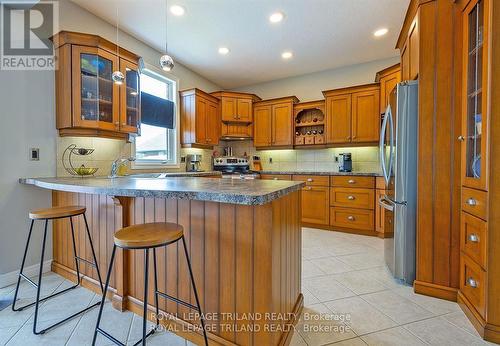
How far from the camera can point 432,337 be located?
145 centimetres

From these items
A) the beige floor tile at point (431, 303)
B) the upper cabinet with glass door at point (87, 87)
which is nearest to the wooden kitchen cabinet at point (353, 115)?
the beige floor tile at point (431, 303)

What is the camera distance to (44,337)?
1455 millimetres

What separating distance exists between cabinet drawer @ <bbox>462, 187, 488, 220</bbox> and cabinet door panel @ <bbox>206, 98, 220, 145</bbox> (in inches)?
148

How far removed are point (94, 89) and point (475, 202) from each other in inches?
138

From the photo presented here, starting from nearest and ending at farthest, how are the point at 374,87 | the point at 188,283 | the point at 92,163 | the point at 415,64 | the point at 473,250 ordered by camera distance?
1. the point at 188,283
2. the point at 473,250
3. the point at 415,64
4. the point at 92,163
5. the point at 374,87

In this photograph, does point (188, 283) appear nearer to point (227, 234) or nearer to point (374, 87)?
point (227, 234)

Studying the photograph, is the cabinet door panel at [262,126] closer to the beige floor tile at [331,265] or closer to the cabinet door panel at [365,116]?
the cabinet door panel at [365,116]

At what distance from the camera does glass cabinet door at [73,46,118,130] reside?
92.7 inches

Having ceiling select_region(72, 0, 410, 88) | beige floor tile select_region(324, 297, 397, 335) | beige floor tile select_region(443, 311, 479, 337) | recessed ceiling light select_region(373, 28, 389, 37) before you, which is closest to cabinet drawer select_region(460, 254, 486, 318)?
beige floor tile select_region(443, 311, 479, 337)

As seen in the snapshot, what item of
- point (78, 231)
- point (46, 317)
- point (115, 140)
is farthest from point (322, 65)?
point (46, 317)

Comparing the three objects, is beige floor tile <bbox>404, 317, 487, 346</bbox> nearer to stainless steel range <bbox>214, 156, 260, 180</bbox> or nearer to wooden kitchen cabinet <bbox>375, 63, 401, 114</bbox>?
wooden kitchen cabinet <bbox>375, 63, 401, 114</bbox>

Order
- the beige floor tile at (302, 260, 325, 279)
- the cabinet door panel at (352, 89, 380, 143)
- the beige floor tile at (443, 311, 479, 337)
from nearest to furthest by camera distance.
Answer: the beige floor tile at (443, 311, 479, 337) → the beige floor tile at (302, 260, 325, 279) → the cabinet door panel at (352, 89, 380, 143)

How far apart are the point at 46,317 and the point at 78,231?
714 millimetres

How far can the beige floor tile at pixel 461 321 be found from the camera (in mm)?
1509
